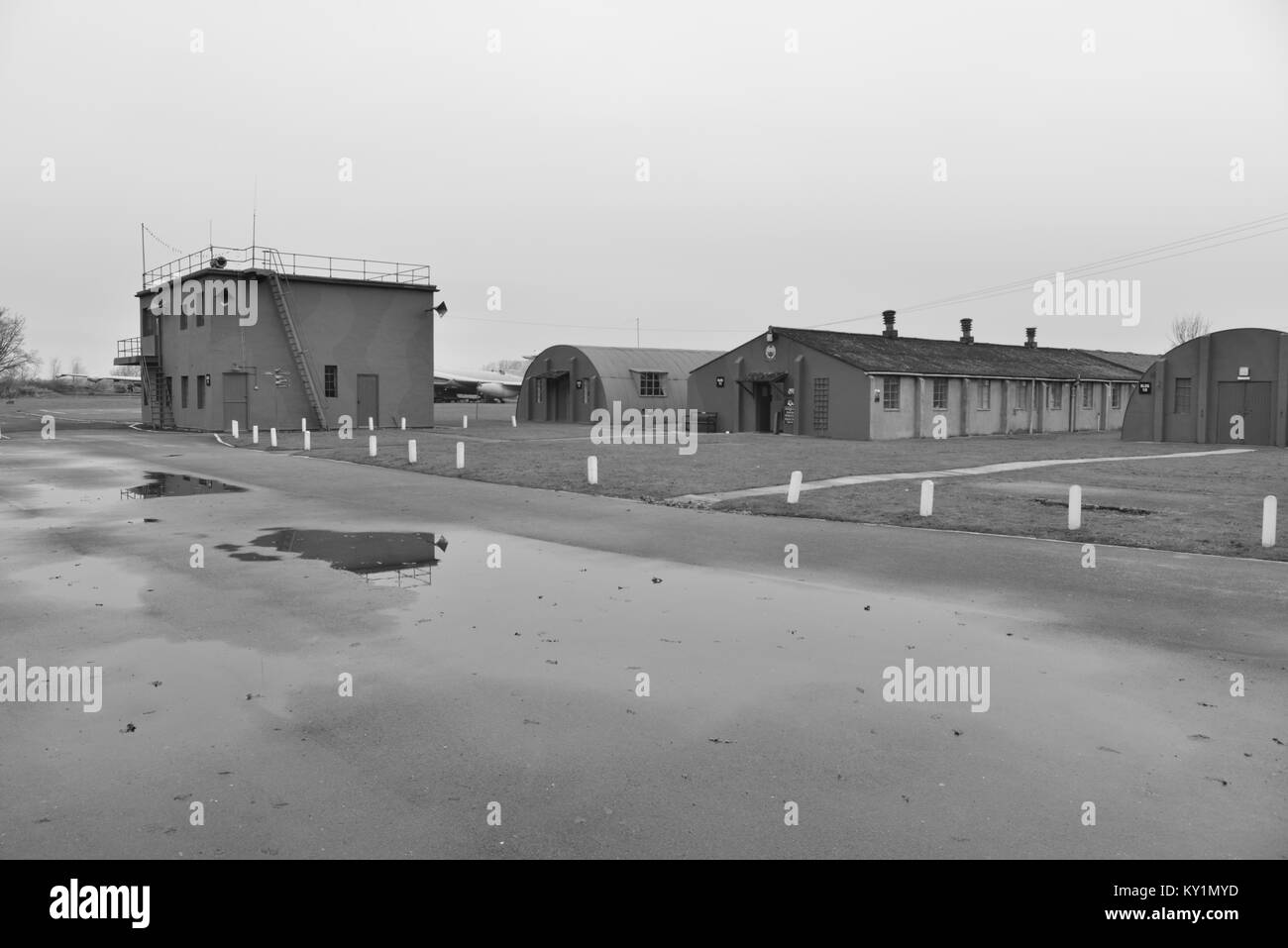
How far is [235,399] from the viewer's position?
45.0 metres

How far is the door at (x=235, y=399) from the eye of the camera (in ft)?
147

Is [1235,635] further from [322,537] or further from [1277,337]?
[1277,337]

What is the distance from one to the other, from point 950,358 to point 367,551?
1671 inches

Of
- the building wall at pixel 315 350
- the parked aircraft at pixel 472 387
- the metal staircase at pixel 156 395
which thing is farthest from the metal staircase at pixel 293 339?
the parked aircraft at pixel 472 387

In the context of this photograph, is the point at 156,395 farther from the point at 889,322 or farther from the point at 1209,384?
the point at 1209,384

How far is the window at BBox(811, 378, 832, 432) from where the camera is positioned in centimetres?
4291

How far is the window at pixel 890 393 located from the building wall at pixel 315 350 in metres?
24.1

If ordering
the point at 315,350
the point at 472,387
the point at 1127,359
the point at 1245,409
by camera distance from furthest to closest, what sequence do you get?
the point at 472,387 < the point at 1127,359 < the point at 315,350 < the point at 1245,409

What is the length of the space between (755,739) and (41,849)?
3.76m

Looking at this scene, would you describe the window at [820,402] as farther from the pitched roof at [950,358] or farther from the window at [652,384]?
the window at [652,384]

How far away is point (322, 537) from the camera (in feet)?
44.3

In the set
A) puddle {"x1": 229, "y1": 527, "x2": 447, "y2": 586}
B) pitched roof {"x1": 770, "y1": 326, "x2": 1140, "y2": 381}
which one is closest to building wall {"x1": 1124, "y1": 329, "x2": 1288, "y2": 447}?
pitched roof {"x1": 770, "y1": 326, "x2": 1140, "y2": 381}

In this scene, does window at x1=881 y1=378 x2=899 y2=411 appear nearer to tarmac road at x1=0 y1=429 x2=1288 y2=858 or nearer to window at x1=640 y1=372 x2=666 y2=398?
window at x1=640 y1=372 x2=666 y2=398

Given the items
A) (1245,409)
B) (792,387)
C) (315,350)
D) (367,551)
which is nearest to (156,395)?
(315,350)
